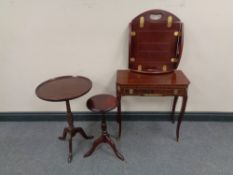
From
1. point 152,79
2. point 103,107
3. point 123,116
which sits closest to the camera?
point 103,107

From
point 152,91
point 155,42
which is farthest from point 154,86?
point 155,42

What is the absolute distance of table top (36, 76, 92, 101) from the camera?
1.49m

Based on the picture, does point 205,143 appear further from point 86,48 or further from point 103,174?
point 86,48

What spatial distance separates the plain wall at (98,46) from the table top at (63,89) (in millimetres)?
308

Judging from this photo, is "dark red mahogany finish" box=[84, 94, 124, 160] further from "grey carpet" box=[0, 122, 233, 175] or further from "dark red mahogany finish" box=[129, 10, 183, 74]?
"dark red mahogany finish" box=[129, 10, 183, 74]

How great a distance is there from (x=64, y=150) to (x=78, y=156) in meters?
0.18

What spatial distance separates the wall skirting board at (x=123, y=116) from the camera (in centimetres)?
227

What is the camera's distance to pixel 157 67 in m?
1.93

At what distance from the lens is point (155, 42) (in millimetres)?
1866

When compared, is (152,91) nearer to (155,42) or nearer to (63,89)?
(155,42)

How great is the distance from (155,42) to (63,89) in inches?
39.8

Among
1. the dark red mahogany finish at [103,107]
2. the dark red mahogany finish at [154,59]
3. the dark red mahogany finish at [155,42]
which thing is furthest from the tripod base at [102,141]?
the dark red mahogany finish at [155,42]

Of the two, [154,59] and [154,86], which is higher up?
[154,59]

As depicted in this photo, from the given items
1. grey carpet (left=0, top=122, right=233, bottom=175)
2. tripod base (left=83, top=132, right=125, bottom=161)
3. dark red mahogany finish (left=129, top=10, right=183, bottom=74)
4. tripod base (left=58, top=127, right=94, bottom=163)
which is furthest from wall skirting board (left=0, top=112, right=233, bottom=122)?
dark red mahogany finish (left=129, top=10, right=183, bottom=74)
